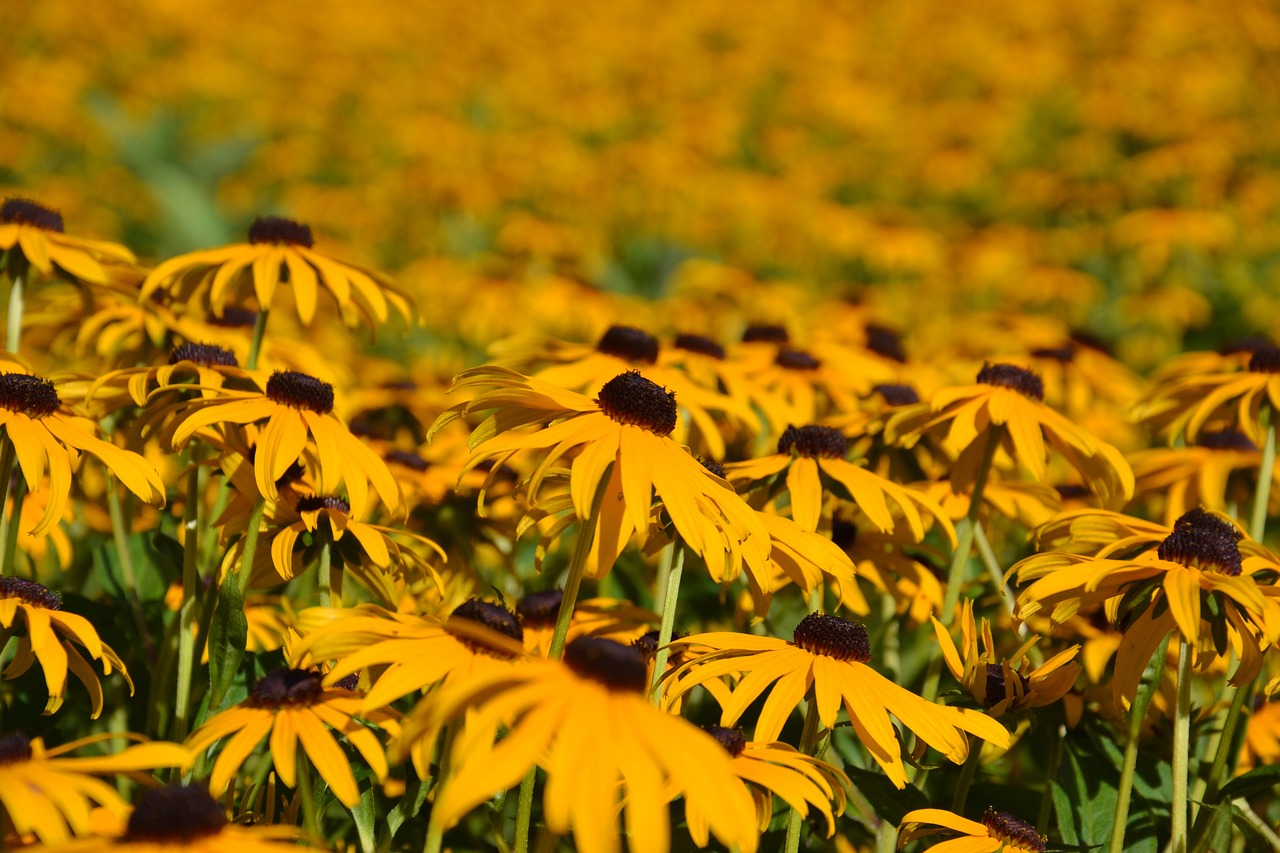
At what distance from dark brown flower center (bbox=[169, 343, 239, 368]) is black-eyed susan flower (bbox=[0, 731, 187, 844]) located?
106cm

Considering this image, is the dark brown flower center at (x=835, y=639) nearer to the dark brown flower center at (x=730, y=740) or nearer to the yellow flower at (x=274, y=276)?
the dark brown flower center at (x=730, y=740)

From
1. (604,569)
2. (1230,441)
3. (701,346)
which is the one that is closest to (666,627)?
(604,569)

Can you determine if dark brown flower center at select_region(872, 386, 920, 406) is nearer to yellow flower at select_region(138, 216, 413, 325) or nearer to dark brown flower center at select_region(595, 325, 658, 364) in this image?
dark brown flower center at select_region(595, 325, 658, 364)

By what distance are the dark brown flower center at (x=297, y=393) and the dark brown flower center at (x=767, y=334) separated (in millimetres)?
1952

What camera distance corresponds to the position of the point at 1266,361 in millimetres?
2787

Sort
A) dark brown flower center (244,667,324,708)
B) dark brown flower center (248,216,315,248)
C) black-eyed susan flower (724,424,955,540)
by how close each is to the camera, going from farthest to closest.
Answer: dark brown flower center (248,216,315,248), black-eyed susan flower (724,424,955,540), dark brown flower center (244,667,324,708)

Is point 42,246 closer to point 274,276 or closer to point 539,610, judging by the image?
point 274,276

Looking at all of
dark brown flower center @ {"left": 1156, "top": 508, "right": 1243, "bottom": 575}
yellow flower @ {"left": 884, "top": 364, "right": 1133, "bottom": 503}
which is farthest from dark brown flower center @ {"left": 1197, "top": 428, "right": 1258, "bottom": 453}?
dark brown flower center @ {"left": 1156, "top": 508, "right": 1243, "bottom": 575}

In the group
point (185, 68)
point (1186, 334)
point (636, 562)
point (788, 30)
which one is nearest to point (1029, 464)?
point (636, 562)

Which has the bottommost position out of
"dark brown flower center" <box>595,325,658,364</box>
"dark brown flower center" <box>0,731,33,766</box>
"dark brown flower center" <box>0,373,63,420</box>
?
"dark brown flower center" <box>0,731,33,766</box>

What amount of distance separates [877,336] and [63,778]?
3134 mm

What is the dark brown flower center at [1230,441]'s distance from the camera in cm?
298

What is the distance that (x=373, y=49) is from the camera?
40.2ft

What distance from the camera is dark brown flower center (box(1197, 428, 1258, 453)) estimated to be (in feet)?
9.78
